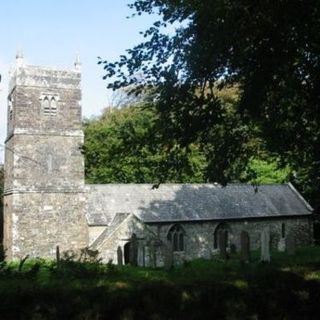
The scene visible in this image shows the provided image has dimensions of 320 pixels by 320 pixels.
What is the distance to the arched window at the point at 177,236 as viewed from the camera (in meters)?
31.4

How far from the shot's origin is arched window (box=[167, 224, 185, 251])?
103 ft

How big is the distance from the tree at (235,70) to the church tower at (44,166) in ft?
62.8

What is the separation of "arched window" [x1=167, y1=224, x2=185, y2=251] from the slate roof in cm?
63

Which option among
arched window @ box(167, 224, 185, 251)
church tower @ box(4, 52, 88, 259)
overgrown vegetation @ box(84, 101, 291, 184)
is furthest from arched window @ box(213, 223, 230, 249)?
church tower @ box(4, 52, 88, 259)

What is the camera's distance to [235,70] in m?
12.2

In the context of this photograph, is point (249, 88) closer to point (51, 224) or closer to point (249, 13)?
point (249, 13)

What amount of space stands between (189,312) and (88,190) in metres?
24.1

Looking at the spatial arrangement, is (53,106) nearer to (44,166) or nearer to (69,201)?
(44,166)

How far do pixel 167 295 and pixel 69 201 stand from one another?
23.8 metres

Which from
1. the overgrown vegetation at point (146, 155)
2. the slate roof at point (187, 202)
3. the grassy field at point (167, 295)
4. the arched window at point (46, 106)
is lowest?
the grassy field at point (167, 295)

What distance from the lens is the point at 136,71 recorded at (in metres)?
11.8

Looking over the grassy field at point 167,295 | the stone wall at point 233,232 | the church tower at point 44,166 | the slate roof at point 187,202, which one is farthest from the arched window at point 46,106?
the grassy field at point 167,295

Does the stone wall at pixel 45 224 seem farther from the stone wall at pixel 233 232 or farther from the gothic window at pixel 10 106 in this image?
the gothic window at pixel 10 106

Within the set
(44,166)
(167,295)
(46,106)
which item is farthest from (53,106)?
(167,295)
